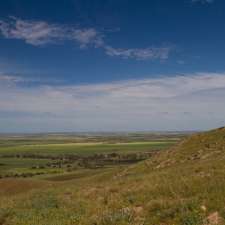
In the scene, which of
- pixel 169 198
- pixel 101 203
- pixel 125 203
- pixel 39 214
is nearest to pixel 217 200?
pixel 169 198

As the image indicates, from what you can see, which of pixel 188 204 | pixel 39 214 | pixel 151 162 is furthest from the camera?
pixel 151 162

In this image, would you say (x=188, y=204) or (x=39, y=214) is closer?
(x=188, y=204)

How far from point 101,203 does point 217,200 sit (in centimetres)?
634

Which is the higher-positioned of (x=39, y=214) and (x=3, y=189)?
(x=39, y=214)

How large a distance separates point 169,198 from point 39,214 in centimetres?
613

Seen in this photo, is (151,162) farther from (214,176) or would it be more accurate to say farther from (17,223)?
(17,223)

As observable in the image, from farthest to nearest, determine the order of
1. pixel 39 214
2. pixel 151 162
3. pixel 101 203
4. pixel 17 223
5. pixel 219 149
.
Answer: pixel 151 162, pixel 219 149, pixel 101 203, pixel 39 214, pixel 17 223

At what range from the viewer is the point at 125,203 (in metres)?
15.5

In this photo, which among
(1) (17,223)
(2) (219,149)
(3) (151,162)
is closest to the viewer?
(1) (17,223)

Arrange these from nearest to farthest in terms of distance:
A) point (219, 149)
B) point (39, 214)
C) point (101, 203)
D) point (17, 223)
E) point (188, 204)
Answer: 1. point (188, 204)
2. point (17, 223)
3. point (39, 214)
4. point (101, 203)
5. point (219, 149)

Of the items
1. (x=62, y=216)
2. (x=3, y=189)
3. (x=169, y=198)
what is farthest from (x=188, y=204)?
(x=3, y=189)

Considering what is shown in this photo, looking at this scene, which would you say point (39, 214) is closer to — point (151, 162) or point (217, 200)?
point (217, 200)

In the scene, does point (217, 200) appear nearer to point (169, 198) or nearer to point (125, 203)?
point (169, 198)

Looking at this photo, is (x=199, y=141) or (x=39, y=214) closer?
(x=39, y=214)
